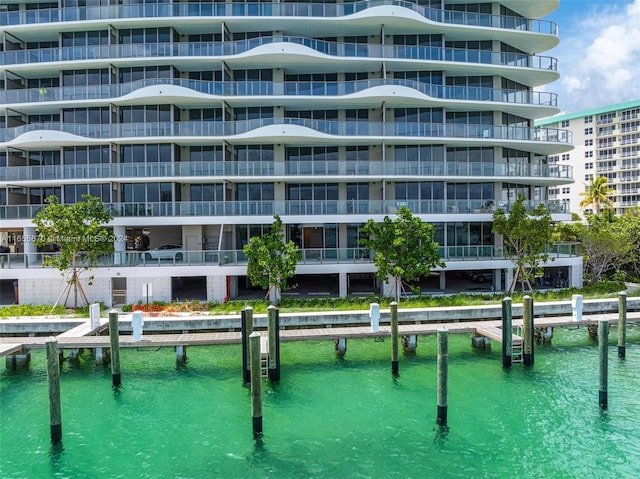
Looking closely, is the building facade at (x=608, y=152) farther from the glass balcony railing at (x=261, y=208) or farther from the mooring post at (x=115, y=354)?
the mooring post at (x=115, y=354)

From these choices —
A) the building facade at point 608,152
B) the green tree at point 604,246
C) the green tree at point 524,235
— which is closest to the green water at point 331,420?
the green tree at point 524,235

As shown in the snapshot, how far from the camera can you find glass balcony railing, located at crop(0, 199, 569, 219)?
2950 centimetres

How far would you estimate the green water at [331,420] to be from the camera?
12367 mm

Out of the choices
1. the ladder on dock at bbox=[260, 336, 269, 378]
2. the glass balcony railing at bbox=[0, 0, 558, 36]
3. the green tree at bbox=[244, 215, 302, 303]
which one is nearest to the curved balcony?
the green tree at bbox=[244, 215, 302, 303]

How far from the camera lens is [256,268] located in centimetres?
2484

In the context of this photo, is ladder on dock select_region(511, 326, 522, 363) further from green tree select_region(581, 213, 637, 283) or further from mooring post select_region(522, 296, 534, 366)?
green tree select_region(581, 213, 637, 283)

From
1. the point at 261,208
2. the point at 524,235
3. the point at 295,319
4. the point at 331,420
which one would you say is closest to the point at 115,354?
the point at 295,319

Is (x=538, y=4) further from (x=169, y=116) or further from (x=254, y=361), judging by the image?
(x=254, y=361)

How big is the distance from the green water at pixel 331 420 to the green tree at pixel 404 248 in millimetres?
6027

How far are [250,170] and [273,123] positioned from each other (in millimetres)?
3521

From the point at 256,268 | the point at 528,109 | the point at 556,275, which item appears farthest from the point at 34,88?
the point at 556,275

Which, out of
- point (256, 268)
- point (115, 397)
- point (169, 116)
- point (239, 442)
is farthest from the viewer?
point (169, 116)

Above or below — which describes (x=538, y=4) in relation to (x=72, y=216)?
above

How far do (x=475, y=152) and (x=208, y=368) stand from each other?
24544mm
